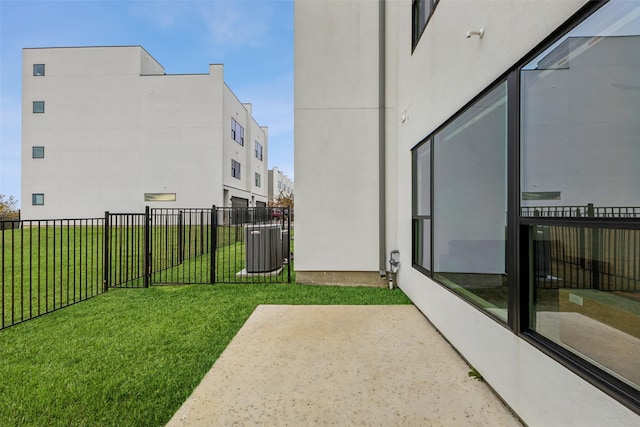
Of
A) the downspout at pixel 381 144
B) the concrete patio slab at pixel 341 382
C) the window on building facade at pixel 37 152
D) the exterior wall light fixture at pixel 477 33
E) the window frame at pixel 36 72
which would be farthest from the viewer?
the window on building facade at pixel 37 152

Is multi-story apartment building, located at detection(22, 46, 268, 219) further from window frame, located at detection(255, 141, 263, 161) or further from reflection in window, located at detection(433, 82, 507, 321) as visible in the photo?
reflection in window, located at detection(433, 82, 507, 321)

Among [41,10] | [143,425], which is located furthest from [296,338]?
[41,10]

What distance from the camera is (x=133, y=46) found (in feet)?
63.3

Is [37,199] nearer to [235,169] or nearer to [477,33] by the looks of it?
[235,169]

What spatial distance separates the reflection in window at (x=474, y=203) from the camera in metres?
2.44

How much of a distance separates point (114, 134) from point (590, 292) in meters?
24.5

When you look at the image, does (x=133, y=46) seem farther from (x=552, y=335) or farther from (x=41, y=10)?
(x=552, y=335)

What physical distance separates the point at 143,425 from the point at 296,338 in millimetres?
1574

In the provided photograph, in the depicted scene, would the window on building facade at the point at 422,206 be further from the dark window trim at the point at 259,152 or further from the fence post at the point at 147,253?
the dark window trim at the point at 259,152

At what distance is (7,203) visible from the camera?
81.8ft

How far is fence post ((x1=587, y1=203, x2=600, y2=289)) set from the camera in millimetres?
1544

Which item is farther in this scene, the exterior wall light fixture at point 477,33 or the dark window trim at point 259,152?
the dark window trim at point 259,152

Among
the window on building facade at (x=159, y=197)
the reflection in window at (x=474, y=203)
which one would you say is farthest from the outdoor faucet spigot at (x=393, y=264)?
the window on building facade at (x=159, y=197)

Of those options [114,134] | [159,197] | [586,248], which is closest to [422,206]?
[586,248]
